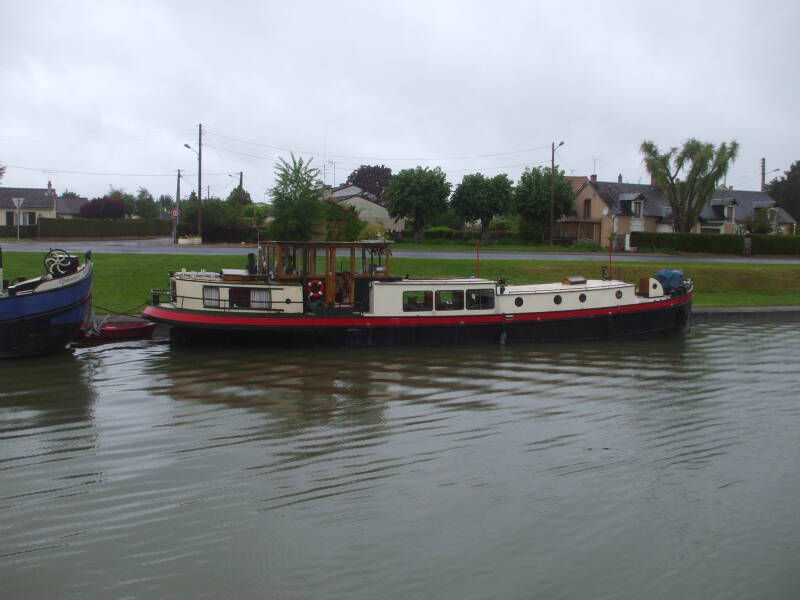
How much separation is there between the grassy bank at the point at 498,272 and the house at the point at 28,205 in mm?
44125

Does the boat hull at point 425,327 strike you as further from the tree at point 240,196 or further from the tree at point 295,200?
the tree at point 240,196

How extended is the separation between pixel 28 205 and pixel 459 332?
6602 cm

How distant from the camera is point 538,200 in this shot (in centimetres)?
6162

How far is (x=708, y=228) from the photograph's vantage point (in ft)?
225

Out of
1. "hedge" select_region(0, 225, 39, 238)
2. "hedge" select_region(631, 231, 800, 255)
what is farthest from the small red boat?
"hedge" select_region(631, 231, 800, 255)

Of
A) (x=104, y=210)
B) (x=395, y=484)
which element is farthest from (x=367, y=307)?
(x=104, y=210)

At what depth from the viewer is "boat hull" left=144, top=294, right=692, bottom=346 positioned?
21.0 m

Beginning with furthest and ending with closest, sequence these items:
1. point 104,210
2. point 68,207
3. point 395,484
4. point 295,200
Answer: point 68,207
point 104,210
point 295,200
point 395,484

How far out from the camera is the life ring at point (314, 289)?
21.8 metres

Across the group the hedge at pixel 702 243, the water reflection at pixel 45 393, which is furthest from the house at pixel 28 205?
the water reflection at pixel 45 393

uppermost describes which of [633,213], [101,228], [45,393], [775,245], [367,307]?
[633,213]

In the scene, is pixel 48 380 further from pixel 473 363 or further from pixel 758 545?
pixel 758 545

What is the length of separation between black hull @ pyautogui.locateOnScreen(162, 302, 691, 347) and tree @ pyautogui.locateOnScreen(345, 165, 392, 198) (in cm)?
8516

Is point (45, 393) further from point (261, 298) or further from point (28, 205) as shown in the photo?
point (28, 205)
